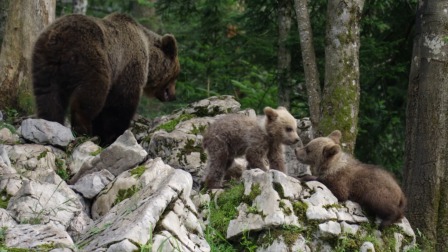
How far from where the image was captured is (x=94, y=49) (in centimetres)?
1030

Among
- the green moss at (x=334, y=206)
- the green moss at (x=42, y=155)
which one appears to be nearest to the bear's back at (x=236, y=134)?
the green moss at (x=334, y=206)

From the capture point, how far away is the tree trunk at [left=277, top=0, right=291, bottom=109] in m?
12.8

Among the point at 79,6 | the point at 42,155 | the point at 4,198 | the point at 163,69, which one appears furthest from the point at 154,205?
the point at 79,6

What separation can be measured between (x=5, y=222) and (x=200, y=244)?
6.07 ft

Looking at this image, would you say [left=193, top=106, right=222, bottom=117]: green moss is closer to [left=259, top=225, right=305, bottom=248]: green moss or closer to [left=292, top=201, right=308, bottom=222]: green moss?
[left=292, top=201, right=308, bottom=222]: green moss

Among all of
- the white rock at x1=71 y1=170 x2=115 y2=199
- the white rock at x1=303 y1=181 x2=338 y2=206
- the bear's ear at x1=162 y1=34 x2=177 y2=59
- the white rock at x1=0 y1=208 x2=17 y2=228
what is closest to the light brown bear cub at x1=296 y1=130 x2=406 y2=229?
the white rock at x1=303 y1=181 x2=338 y2=206

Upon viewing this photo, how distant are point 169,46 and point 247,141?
4028 millimetres

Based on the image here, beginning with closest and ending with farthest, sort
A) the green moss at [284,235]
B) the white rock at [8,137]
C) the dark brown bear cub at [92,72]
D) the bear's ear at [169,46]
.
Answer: the green moss at [284,235] < the white rock at [8,137] < the dark brown bear cub at [92,72] < the bear's ear at [169,46]

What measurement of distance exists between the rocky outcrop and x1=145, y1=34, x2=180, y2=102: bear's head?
8.19ft

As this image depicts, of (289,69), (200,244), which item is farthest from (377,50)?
(200,244)

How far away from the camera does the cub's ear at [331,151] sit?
8391mm

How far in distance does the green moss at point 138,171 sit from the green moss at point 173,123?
6.33ft

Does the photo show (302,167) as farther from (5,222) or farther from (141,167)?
(5,222)

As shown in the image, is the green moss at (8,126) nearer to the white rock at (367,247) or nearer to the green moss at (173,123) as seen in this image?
the green moss at (173,123)
